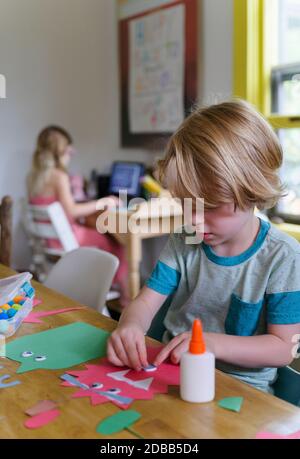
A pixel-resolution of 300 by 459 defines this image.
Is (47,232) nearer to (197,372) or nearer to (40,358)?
(40,358)

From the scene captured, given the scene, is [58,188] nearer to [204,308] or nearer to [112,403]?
[204,308]

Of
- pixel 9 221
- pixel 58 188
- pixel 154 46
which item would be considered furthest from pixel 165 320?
pixel 154 46

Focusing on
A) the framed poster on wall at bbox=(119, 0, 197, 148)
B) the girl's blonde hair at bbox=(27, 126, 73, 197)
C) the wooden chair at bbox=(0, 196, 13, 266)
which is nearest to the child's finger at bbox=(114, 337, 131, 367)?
the wooden chair at bbox=(0, 196, 13, 266)

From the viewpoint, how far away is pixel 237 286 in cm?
121

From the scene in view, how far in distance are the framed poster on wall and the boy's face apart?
2.25 metres

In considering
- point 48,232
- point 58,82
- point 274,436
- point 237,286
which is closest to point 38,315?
point 237,286

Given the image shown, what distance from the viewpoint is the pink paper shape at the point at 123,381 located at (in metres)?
0.90

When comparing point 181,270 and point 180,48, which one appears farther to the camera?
point 180,48

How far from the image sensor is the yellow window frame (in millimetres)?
2887

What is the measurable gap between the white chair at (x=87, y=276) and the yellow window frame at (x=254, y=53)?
144 cm

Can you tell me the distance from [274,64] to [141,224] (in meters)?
1.10

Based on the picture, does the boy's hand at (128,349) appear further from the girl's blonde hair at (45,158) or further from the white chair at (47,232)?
the girl's blonde hair at (45,158)
